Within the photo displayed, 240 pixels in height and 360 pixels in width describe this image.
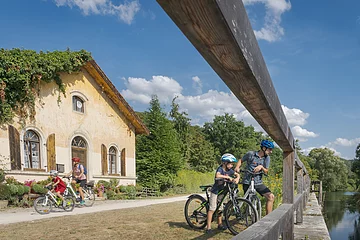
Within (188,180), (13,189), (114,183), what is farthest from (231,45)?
(188,180)

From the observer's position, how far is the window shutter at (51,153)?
12.6 metres

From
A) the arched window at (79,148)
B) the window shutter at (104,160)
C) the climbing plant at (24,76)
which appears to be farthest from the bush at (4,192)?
the window shutter at (104,160)

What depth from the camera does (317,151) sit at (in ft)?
180

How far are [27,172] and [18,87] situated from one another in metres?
3.41

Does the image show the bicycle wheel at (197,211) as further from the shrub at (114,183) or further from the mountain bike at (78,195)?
the shrub at (114,183)

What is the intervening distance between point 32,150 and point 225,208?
33.1ft

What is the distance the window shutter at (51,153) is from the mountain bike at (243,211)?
9.99m

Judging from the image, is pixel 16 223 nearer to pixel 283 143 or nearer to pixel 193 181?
pixel 283 143

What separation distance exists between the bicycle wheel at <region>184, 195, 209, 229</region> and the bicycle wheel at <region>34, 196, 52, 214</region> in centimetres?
496

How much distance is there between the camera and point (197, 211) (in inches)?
222

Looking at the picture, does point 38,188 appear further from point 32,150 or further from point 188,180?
point 188,180

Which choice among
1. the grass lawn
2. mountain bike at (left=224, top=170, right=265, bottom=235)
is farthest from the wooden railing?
the grass lawn

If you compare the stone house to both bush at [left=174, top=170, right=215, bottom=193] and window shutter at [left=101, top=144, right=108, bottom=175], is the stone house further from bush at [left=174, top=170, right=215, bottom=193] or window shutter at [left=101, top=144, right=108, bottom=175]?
bush at [left=174, top=170, right=215, bottom=193]

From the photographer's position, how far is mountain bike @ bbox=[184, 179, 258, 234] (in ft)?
15.9
